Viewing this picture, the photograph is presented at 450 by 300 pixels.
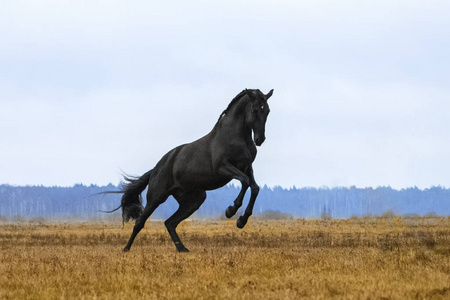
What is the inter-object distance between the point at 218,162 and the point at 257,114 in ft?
4.43

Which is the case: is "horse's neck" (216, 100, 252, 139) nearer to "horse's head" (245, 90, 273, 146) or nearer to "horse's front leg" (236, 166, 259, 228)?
"horse's head" (245, 90, 273, 146)

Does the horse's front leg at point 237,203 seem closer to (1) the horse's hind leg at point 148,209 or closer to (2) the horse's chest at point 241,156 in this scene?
(2) the horse's chest at point 241,156

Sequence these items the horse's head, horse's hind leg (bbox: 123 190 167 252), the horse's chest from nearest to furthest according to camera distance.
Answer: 1. the horse's head
2. the horse's chest
3. horse's hind leg (bbox: 123 190 167 252)

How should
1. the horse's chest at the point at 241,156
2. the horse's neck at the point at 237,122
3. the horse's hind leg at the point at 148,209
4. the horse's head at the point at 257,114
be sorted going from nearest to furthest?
the horse's head at the point at 257,114 → the horse's chest at the point at 241,156 → the horse's neck at the point at 237,122 → the horse's hind leg at the point at 148,209

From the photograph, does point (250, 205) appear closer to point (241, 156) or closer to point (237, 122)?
point (241, 156)

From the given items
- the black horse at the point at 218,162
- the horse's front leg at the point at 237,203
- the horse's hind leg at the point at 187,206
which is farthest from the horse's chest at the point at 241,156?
the horse's hind leg at the point at 187,206

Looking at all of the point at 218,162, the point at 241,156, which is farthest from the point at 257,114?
the point at 218,162

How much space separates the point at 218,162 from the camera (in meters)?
13.4

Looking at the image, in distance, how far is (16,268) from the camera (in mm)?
10695

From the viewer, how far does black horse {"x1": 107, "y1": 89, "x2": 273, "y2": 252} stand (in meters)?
13.0

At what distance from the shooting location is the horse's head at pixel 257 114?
1298 centimetres

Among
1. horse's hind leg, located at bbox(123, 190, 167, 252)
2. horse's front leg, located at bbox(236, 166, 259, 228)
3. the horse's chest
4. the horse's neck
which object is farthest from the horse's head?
horse's hind leg, located at bbox(123, 190, 167, 252)

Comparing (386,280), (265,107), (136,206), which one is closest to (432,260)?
(386,280)

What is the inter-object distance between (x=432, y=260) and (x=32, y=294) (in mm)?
7239
